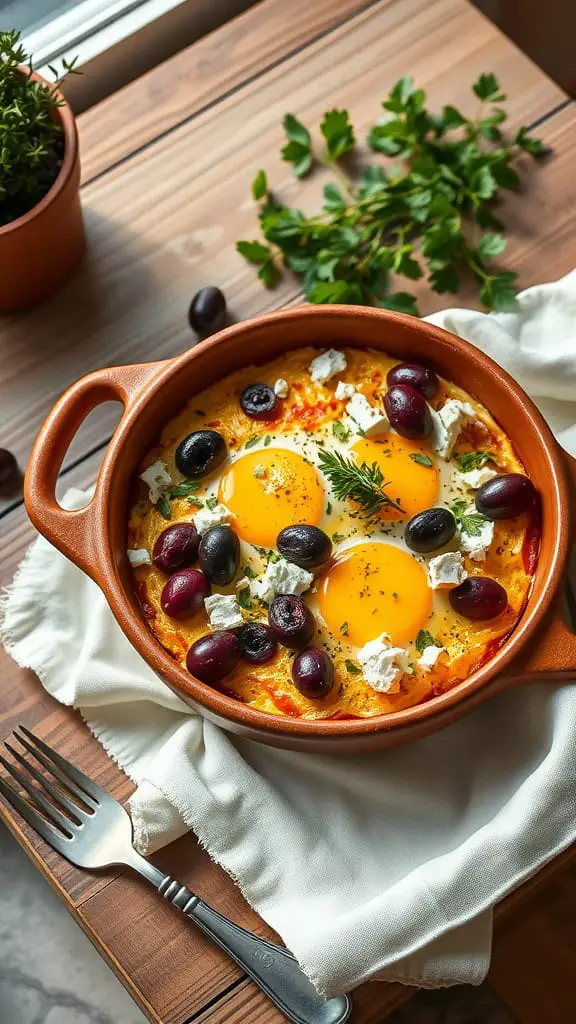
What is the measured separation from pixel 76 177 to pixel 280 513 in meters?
0.90

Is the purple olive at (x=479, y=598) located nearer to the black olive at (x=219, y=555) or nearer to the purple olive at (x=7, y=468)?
the black olive at (x=219, y=555)

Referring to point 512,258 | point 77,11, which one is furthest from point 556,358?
point 77,11

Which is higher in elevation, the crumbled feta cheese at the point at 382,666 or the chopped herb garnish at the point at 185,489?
the chopped herb garnish at the point at 185,489

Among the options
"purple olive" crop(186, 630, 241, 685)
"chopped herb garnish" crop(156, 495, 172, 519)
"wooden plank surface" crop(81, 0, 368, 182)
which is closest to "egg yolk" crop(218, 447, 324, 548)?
"chopped herb garnish" crop(156, 495, 172, 519)

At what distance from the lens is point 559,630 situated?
2010 millimetres

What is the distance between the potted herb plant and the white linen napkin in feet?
1.87

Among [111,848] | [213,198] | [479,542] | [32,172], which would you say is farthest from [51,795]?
[213,198]

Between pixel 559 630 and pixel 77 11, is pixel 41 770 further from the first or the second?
pixel 77 11

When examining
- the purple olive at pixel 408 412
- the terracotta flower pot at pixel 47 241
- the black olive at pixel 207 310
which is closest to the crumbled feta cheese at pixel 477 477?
the purple olive at pixel 408 412

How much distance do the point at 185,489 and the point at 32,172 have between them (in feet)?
2.55

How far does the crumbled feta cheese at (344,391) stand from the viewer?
2.28 metres

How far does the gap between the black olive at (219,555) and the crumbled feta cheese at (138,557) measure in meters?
0.12

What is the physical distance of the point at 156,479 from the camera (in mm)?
2250

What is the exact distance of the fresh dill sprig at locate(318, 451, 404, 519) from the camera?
215 cm
